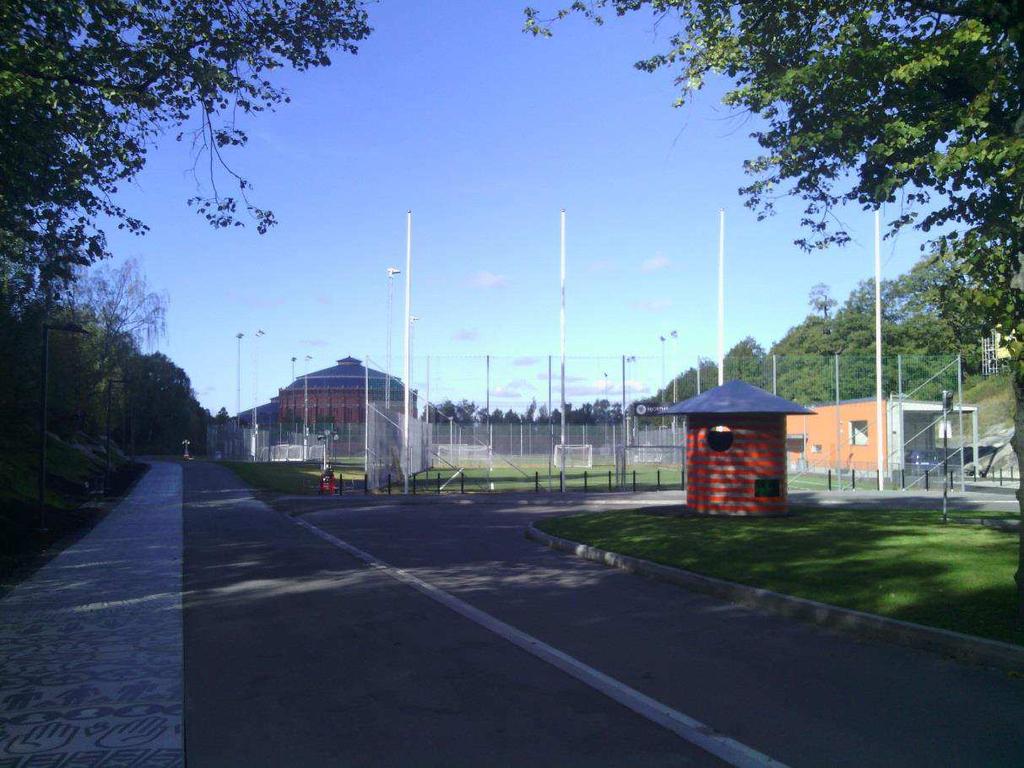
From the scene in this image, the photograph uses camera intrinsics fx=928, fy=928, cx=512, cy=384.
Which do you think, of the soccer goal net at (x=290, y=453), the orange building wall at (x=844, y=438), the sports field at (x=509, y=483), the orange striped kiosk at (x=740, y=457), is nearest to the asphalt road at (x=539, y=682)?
the orange striped kiosk at (x=740, y=457)

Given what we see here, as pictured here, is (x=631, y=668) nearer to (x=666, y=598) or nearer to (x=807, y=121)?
(x=666, y=598)

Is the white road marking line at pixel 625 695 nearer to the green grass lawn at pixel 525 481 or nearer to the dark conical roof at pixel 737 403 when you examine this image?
the dark conical roof at pixel 737 403

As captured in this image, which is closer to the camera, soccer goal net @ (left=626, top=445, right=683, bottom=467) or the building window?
the building window

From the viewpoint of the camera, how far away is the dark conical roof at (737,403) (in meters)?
21.5

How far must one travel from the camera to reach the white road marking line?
5.81 meters

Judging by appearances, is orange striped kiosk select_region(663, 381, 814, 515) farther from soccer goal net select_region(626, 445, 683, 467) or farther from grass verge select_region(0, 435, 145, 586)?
soccer goal net select_region(626, 445, 683, 467)

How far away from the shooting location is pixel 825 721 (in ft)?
21.3

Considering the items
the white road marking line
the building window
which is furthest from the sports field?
the white road marking line

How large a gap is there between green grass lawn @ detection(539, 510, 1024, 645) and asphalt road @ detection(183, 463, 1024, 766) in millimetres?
904

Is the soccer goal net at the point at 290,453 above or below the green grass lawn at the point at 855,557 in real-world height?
above

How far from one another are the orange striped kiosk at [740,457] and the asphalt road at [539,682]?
28.5 ft

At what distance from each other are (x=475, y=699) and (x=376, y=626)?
3112mm

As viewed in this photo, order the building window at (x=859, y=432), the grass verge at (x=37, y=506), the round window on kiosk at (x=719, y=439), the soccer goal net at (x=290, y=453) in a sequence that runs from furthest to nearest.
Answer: the soccer goal net at (x=290, y=453)
the building window at (x=859, y=432)
the round window on kiosk at (x=719, y=439)
the grass verge at (x=37, y=506)

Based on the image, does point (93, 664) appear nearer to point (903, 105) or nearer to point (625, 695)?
point (625, 695)
